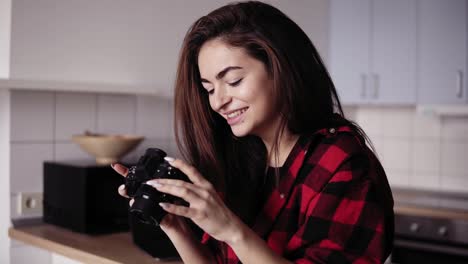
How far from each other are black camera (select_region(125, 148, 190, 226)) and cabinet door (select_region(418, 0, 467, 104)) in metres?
2.12

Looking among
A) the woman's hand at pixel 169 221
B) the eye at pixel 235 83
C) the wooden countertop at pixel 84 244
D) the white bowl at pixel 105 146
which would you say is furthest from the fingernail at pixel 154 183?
the white bowl at pixel 105 146

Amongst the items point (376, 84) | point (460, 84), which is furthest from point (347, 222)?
point (376, 84)

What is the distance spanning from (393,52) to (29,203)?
2.01 meters

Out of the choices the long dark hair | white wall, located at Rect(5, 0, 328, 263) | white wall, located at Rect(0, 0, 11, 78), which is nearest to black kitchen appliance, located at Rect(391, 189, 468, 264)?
white wall, located at Rect(5, 0, 328, 263)

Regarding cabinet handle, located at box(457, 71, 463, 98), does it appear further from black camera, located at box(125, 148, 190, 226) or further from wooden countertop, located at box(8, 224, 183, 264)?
black camera, located at box(125, 148, 190, 226)

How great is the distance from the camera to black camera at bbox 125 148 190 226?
1138 millimetres

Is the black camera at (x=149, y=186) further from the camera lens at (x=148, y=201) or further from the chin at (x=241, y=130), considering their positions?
the chin at (x=241, y=130)

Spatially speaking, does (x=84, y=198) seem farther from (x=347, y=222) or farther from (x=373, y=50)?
A: (x=373, y=50)

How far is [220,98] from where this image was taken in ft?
4.25

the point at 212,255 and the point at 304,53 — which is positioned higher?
the point at 304,53

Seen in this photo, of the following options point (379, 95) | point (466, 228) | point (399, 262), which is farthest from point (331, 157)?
point (379, 95)

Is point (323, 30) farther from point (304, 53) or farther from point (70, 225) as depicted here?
point (304, 53)

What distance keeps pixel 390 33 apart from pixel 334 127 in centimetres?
206

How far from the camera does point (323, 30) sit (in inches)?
136
